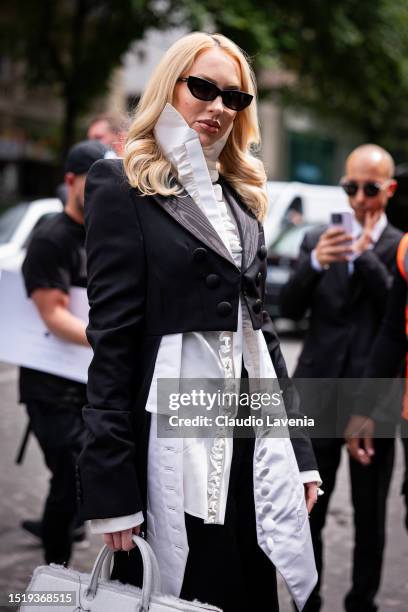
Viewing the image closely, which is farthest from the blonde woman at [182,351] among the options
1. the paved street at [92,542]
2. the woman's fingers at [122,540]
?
the paved street at [92,542]

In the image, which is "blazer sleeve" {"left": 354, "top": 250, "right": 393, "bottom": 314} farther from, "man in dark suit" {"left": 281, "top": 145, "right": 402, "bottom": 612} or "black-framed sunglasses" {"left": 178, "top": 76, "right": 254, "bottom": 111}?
"black-framed sunglasses" {"left": 178, "top": 76, "right": 254, "bottom": 111}

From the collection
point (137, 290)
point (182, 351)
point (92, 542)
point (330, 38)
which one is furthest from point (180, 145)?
point (330, 38)

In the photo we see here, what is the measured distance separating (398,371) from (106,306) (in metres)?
1.63

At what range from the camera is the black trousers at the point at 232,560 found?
2350 millimetres

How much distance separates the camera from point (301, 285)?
3.92m

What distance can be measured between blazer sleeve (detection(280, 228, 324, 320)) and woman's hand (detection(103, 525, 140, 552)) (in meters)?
1.87

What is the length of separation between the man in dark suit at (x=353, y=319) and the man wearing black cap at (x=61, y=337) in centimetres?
92

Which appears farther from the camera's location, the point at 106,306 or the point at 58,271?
the point at 58,271

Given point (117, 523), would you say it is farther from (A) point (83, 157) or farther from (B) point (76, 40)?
(B) point (76, 40)

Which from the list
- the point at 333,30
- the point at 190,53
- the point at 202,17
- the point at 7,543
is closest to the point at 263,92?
the point at 333,30

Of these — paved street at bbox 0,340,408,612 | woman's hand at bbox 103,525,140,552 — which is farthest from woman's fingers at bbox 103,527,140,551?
paved street at bbox 0,340,408,612

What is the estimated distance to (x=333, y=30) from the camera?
1995 centimetres

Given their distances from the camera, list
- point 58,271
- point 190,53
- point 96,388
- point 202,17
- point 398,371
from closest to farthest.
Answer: point 96,388 → point 190,53 → point 398,371 → point 58,271 → point 202,17

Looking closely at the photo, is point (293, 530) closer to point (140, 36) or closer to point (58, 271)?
point (58, 271)
